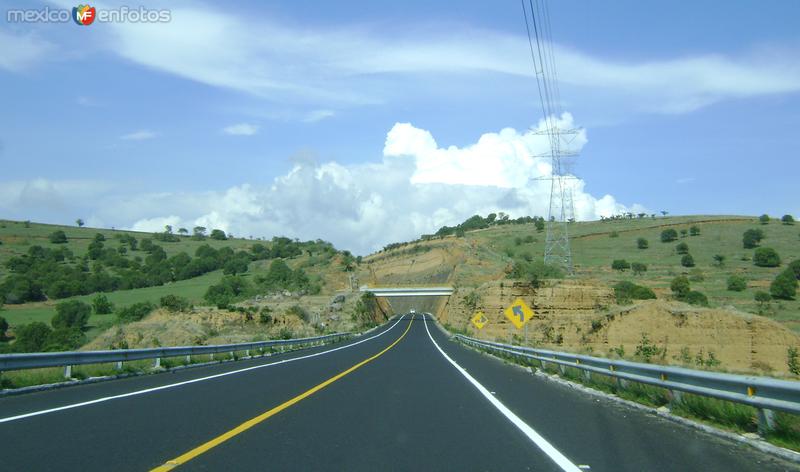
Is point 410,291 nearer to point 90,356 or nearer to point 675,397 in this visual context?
point 90,356

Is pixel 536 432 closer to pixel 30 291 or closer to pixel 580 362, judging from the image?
pixel 580 362

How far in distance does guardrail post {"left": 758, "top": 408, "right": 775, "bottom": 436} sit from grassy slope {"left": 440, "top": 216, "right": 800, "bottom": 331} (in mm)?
54812

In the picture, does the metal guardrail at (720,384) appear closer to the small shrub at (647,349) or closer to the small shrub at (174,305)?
the small shrub at (647,349)

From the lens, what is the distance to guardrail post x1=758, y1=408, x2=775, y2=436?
29.6 feet

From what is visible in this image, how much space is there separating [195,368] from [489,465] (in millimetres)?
18983

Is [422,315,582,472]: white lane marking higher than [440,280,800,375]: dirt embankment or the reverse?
higher

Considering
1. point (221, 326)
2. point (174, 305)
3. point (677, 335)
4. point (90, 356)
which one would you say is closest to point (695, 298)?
point (677, 335)

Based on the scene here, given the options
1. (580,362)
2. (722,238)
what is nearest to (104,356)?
(580,362)

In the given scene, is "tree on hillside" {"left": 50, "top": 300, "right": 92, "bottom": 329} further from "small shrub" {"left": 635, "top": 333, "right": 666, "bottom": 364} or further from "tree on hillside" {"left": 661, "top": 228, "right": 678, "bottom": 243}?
"tree on hillside" {"left": 661, "top": 228, "right": 678, "bottom": 243}

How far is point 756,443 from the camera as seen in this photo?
28.9 feet

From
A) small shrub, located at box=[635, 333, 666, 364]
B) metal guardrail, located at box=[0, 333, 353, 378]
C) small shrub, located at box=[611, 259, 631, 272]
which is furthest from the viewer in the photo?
small shrub, located at box=[611, 259, 631, 272]

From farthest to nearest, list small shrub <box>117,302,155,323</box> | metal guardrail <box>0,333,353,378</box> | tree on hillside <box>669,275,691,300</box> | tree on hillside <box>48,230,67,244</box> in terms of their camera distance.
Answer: tree on hillside <box>48,230,67,244</box>, tree on hillside <box>669,275,691,300</box>, small shrub <box>117,302,155,323</box>, metal guardrail <box>0,333,353,378</box>

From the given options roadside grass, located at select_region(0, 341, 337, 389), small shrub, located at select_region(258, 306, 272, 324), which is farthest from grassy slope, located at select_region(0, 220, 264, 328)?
roadside grass, located at select_region(0, 341, 337, 389)

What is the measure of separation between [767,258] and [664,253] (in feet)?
75.9
